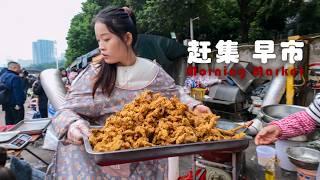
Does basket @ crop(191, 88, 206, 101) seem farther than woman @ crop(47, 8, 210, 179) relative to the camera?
Yes

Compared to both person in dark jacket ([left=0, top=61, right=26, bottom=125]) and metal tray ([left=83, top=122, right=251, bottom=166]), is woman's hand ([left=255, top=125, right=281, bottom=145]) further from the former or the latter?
person in dark jacket ([left=0, top=61, right=26, bottom=125])

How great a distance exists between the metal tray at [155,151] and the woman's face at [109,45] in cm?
48

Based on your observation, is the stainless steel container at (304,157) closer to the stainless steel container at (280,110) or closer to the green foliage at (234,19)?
the stainless steel container at (280,110)

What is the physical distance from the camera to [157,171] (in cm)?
169

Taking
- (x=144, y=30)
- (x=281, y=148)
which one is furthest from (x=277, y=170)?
(x=144, y=30)

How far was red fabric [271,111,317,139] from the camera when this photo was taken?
1860 millimetres

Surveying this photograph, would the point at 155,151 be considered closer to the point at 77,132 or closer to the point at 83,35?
the point at 77,132

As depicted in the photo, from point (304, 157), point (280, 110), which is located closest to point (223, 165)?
point (304, 157)

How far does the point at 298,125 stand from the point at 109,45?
3.93 feet

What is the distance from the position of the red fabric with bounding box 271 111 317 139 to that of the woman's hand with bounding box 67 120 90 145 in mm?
1172

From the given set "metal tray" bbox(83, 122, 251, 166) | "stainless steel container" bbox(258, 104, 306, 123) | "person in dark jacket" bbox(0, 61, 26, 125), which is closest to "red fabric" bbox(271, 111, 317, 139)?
"metal tray" bbox(83, 122, 251, 166)

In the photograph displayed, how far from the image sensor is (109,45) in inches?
62.8

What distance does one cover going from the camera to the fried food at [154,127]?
1278mm

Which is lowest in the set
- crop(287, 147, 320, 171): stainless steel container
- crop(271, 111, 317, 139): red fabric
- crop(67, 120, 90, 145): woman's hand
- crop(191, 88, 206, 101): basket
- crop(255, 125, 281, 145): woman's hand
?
crop(287, 147, 320, 171): stainless steel container
